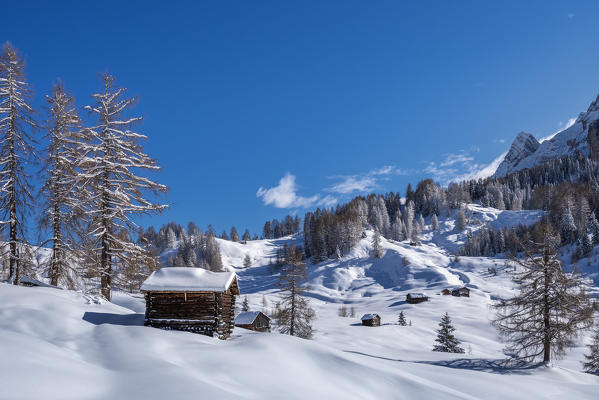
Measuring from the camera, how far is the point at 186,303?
17.5m

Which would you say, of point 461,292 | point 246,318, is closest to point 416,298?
point 461,292

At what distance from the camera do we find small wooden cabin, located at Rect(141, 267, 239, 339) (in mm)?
17188

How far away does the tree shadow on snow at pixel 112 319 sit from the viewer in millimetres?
14798

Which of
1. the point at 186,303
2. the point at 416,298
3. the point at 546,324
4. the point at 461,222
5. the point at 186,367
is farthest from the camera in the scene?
the point at 461,222

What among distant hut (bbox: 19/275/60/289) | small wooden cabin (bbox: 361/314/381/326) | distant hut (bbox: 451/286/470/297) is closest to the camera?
distant hut (bbox: 19/275/60/289)

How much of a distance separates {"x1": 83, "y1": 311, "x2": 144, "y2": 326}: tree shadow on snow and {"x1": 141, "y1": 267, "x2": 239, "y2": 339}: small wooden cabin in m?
0.64

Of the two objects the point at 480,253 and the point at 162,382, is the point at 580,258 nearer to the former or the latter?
the point at 480,253

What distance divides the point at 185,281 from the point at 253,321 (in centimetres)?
2681

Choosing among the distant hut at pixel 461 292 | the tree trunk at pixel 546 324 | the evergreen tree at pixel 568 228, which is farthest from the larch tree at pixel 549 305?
the evergreen tree at pixel 568 228

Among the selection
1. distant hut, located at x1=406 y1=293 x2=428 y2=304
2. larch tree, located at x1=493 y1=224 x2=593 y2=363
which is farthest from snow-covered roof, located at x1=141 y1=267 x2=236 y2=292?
distant hut, located at x1=406 y1=293 x2=428 y2=304

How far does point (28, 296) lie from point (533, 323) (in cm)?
2809

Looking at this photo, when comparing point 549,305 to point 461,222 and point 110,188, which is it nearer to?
point 110,188

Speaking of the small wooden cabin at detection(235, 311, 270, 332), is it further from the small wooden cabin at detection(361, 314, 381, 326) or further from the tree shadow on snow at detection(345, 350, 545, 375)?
the tree shadow on snow at detection(345, 350, 545, 375)

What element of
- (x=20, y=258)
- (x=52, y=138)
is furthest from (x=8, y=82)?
(x=20, y=258)
